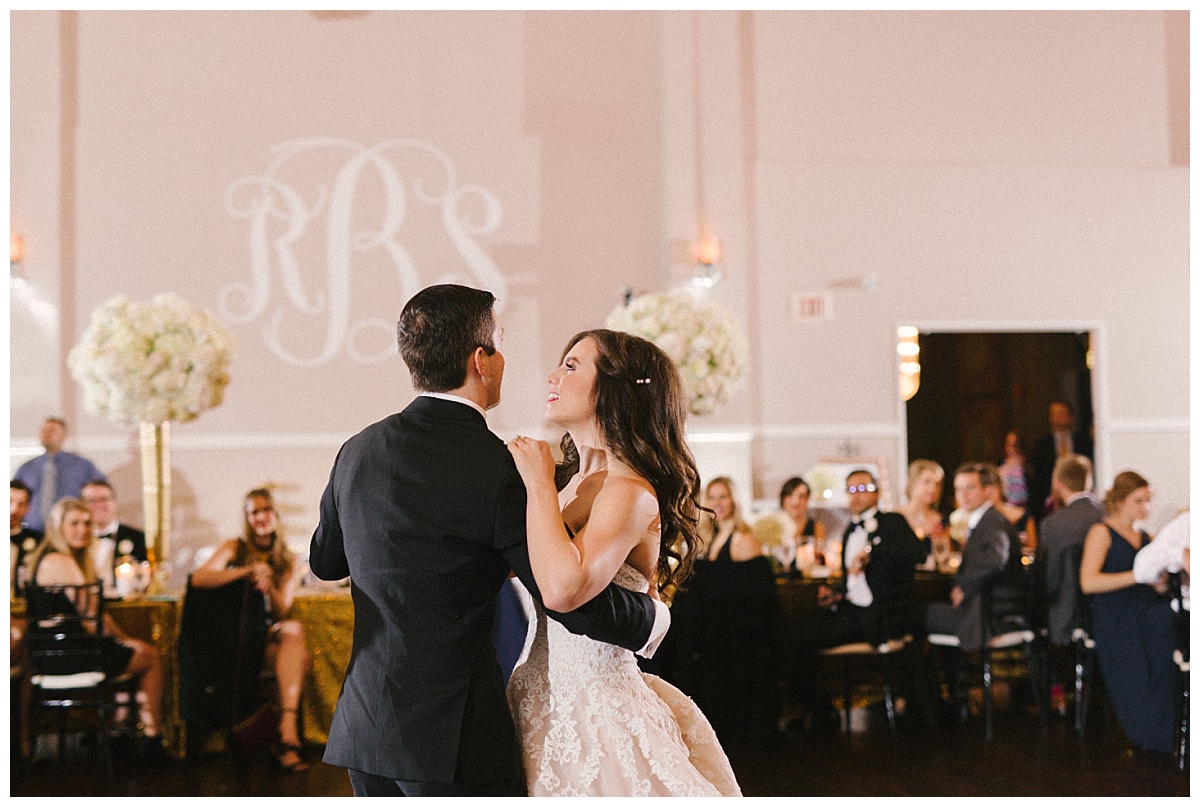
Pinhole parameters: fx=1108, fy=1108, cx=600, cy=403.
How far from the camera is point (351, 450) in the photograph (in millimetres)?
2146

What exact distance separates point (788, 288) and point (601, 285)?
4.24 feet

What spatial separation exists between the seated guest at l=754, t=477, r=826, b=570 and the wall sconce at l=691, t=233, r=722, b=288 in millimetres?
1483

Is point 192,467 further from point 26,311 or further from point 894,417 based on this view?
point 894,417

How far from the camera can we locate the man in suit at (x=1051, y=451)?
26.2 feet

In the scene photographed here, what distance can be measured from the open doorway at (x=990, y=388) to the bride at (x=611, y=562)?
601 centimetres

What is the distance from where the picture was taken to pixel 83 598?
475 cm

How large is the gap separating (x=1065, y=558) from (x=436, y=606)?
→ 447 cm

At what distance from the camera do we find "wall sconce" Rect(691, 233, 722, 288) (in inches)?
285

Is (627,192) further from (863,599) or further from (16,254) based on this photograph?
(16,254)

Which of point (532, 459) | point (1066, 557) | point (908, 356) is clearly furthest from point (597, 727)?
point (908, 356)

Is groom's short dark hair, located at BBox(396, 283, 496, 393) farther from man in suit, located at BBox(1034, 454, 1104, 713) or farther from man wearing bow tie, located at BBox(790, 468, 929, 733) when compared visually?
man in suit, located at BBox(1034, 454, 1104, 713)

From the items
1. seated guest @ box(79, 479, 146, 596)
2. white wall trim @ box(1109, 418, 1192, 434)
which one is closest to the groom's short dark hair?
seated guest @ box(79, 479, 146, 596)

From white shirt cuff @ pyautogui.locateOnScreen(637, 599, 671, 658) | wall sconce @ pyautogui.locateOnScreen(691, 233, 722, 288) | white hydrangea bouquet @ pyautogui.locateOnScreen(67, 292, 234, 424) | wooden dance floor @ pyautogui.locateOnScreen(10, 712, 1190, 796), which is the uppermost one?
wall sconce @ pyautogui.locateOnScreen(691, 233, 722, 288)
